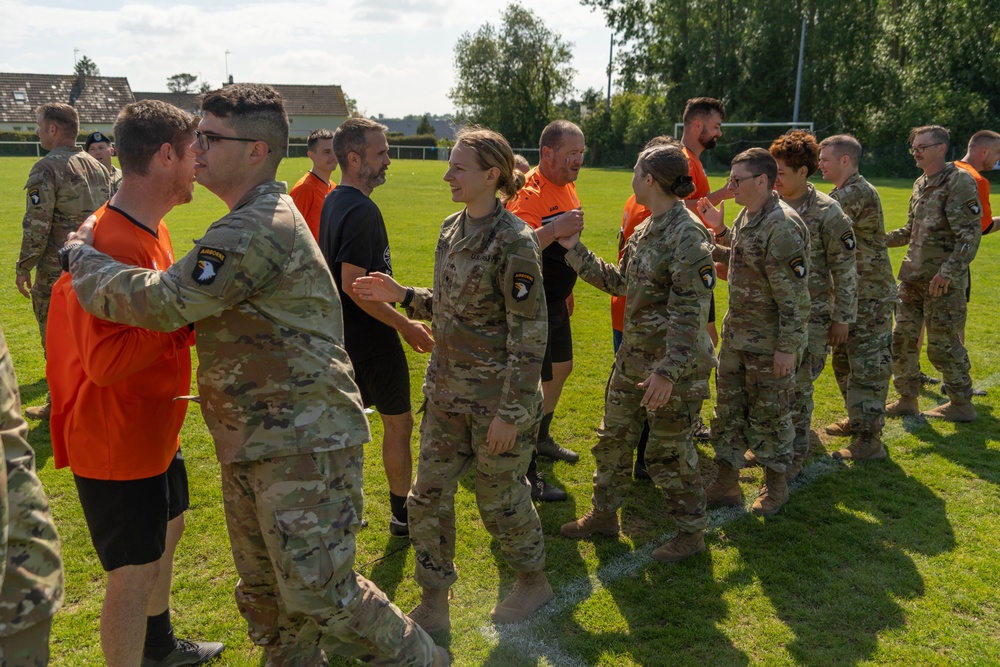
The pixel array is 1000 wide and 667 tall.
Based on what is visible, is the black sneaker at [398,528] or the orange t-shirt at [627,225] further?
the orange t-shirt at [627,225]

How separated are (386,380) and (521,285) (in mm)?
1510

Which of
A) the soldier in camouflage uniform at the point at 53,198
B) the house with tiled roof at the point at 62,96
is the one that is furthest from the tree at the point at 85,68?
the soldier in camouflage uniform at the point at 53,198

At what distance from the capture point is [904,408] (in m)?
6.93

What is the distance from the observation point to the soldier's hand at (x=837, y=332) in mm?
5395

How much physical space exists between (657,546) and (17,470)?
3.71 m

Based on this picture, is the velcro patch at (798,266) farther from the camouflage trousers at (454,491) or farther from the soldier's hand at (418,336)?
the soldier's hand at (418,336)

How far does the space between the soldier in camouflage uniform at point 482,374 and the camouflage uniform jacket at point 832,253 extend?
105 inches

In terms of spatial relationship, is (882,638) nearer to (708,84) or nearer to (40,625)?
(40,625)

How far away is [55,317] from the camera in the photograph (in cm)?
282

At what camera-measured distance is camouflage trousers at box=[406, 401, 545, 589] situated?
3596 millimetres

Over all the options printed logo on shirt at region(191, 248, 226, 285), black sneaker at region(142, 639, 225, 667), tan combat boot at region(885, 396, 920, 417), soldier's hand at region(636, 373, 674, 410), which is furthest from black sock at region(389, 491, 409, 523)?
tan combat boot at region(885, 396, 920, 417)

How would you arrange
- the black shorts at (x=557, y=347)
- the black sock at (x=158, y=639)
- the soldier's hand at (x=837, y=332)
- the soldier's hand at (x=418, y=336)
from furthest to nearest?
the black shorts at (x=557, y=347)
the soldier's hand at (x=837, y=332)
the soldier's hand at (x=418, y=336)
the black sock at (x=158, y=639)

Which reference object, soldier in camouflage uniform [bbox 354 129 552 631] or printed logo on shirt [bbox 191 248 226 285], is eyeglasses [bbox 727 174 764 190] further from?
printed logo on shirt [bbox 191 248 226 285]

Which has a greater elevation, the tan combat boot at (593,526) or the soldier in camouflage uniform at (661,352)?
the soldier in camouflage uniform at (661,352)
